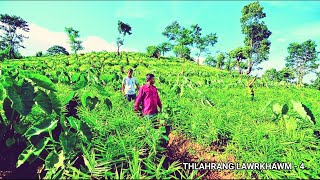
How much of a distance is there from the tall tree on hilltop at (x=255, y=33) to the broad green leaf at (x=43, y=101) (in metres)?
39.5

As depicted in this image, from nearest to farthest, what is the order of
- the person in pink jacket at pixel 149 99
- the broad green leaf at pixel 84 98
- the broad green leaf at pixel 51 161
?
the broad green leaf at pixel 51 161
the broad green leaf at pixel 84 98
the person in pink jacket at pixel 149 99

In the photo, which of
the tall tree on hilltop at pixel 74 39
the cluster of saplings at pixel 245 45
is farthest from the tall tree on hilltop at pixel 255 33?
the tall tree on hilltop at pixel 74 39

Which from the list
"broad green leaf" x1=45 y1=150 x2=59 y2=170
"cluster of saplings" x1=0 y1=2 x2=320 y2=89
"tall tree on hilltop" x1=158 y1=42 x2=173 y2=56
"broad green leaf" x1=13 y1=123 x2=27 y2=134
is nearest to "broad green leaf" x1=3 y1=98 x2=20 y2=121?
"broad green leaf" x1=13 y1=123 x2=27 y2=134

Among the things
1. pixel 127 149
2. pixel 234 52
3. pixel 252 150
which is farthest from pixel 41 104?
pixel 234 52

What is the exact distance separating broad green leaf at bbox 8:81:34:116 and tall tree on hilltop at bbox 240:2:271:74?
3965 cm

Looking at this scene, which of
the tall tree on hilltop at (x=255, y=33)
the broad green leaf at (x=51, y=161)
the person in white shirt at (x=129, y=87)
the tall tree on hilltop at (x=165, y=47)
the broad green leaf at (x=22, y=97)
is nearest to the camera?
the broad green leaf at (x=22, y=97)

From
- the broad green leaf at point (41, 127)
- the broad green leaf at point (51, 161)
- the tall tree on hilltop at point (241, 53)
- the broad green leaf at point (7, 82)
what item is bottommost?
the broad green leaf at point (51, 161)

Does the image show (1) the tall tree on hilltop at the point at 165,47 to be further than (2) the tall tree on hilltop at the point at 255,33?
Yes

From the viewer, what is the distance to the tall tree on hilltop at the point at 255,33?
39.1m

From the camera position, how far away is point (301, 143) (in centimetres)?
361

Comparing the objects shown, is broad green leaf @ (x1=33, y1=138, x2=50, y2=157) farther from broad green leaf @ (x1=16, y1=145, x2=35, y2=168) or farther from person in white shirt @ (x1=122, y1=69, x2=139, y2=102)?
person in white shirt @ (x1=122, y1=69, x2=139, y2=102)

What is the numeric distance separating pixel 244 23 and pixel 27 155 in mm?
41585

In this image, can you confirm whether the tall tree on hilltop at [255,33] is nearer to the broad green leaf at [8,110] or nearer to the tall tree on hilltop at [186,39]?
the tall tree on hilltop at [186,39]

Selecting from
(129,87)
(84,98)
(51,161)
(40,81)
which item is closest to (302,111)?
(84,98)
